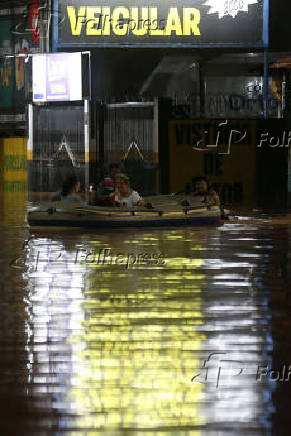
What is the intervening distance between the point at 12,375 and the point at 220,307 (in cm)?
372

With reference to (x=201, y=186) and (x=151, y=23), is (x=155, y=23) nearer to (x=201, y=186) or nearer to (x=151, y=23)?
(x=151, y=23)

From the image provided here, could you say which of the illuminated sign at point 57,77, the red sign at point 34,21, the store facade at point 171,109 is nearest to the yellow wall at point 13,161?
the red sign at point 34,21

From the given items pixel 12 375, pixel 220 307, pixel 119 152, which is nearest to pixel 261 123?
pixel 119 152

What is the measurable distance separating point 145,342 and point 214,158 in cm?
2583

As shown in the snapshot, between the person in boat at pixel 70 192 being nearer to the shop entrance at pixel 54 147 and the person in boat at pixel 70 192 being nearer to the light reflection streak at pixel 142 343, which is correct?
the light reflection streak at pixel 142 343

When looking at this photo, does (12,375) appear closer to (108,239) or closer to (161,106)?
(108,239)

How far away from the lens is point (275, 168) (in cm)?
3566

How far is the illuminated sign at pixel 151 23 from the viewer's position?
35312mm

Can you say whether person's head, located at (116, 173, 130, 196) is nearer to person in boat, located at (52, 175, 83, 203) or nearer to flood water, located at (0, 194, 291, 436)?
person in boat, located at (52, 175, 83, 203)

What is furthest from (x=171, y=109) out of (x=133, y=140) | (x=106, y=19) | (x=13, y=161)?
(x=13, y=161)

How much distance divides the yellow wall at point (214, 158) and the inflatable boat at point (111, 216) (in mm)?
11831

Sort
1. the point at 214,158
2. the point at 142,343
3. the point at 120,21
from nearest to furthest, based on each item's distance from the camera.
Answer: the point at 142,343, the point at 214,158, the point at 120,21

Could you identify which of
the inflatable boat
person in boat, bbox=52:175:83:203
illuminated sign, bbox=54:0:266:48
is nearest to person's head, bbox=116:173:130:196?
the inflatable boat

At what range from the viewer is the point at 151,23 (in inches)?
1396
